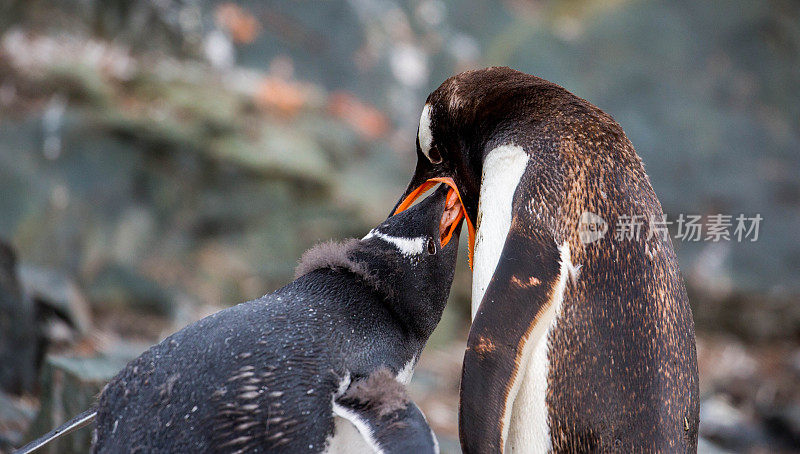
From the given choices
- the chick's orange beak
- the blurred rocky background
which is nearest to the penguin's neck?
the chick's orange beak

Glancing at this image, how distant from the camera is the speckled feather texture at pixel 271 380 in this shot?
1.18 m

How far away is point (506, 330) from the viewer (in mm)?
1339

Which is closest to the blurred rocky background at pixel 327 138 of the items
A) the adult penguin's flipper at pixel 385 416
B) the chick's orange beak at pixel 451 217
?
the chick's orange beak at pixel 451 217

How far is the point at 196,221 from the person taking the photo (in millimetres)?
4770

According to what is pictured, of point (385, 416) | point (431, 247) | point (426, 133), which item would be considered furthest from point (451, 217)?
point (385, 416)

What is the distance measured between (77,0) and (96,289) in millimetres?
1984

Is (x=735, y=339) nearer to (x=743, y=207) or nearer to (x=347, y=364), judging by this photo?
(x=743, y=207)

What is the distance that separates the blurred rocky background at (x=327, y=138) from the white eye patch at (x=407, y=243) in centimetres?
184

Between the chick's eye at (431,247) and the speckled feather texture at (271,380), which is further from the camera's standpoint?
the chick's eye at (431,247)

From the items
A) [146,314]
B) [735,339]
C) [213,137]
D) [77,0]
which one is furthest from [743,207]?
[77,0]

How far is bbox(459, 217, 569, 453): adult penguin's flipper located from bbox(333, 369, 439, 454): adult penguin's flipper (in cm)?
14

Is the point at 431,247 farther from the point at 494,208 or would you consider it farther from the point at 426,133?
the point at 426,133

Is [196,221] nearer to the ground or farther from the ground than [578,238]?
farther from the ground
